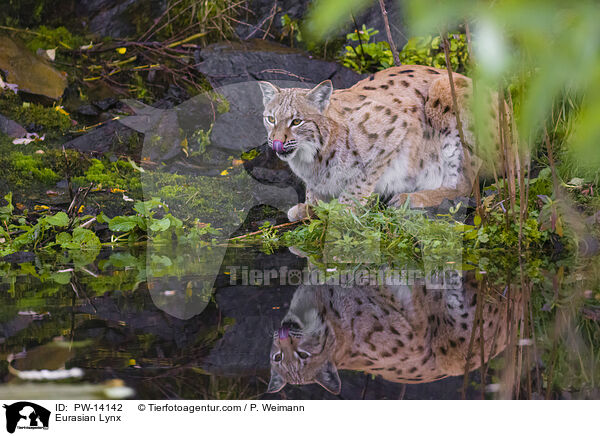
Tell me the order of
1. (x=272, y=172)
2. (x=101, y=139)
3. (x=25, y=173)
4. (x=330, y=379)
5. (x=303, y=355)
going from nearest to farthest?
(x=330, y=379), (x=303, y=355), (x=25, y=173), (x=272, y=172), (x=101, y=139)

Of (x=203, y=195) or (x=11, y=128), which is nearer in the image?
(x=203, y=195)

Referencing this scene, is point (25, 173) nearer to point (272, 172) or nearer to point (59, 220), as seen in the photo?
point (59, 220)

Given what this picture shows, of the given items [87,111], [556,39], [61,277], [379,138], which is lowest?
[61,277]

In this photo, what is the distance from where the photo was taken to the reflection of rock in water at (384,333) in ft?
7.13

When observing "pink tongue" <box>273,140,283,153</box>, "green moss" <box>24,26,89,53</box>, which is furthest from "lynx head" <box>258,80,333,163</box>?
"green moss" <box>24,26,89,53</box>

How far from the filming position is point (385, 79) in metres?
5.05

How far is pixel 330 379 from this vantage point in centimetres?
210

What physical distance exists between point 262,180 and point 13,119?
111 inches

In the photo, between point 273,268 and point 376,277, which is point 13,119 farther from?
point 376,277

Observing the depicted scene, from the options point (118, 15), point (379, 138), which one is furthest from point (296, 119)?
point (118, 15)

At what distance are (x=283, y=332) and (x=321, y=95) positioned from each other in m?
2.48

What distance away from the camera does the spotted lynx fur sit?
4.59 meters
